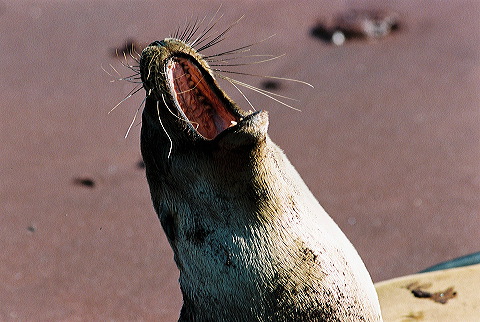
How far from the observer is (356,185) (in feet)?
16.8

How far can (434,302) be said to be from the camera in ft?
9.86

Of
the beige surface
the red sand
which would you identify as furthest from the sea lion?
the red sand

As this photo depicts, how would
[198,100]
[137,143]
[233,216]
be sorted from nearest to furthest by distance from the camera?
[233,216] < [198,100] < [137,143]

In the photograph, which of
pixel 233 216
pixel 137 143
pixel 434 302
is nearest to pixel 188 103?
pixel 233 216

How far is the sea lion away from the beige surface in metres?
0.69

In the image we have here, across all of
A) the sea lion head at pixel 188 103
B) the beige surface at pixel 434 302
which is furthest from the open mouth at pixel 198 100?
the beige surface at pixel 434 302

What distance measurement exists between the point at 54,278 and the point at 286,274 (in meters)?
2.62

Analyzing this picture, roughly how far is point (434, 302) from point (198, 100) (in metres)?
1.37

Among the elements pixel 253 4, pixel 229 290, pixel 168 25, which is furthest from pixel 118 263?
pixel 253 4

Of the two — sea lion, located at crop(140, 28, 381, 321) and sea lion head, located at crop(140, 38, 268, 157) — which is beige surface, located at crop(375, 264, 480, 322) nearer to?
sea lion, located at crop(140, 28, 381, 321)

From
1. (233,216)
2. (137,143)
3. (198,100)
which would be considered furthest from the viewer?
(137,143)

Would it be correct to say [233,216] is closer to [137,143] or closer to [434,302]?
[434,302]

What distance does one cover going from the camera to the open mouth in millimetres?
2223

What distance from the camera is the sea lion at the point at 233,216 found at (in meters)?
2.13
